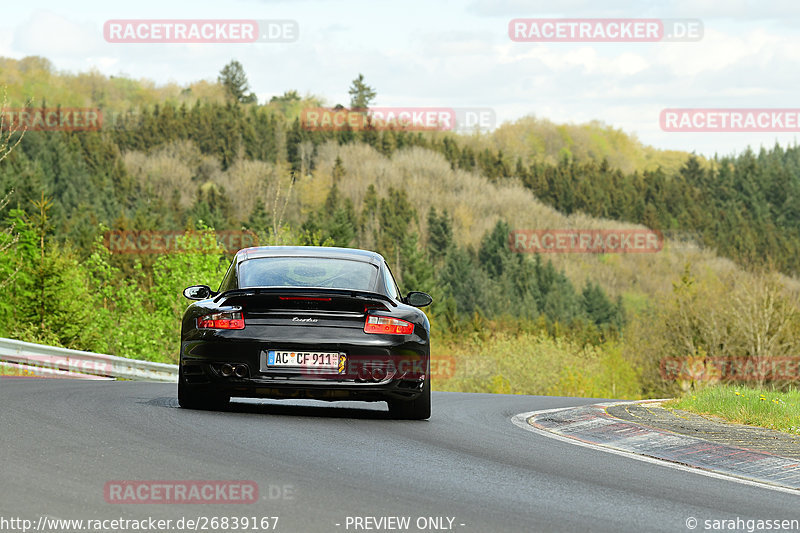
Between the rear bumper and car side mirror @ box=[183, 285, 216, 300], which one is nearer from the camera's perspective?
the rear bumper

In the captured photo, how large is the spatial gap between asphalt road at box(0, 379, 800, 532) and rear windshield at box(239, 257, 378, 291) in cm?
129

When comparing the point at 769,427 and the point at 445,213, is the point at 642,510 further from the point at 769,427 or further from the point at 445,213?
the point at 445,213

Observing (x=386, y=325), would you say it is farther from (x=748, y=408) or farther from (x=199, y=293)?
(x=748, y=408)

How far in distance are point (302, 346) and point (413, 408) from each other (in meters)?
1.47

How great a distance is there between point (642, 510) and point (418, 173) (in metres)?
164

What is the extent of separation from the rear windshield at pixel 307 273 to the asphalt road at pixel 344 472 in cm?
129

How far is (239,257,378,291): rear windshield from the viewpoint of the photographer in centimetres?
1105

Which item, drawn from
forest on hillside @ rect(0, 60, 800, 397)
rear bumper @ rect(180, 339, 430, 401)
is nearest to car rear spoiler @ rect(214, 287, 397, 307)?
rear bumper @ rect(180, 339, 430, 401)

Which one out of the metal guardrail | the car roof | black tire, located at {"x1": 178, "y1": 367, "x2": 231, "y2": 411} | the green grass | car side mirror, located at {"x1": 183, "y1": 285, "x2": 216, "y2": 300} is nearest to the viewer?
black tire, located at {"x1": 178, "y1": 367, "x2": 231, "y2": 411}

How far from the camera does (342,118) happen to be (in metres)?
194

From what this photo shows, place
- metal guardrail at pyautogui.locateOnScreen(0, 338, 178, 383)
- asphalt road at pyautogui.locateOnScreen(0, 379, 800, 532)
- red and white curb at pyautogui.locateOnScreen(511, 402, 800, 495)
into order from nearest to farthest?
asphalt road at pyautogui.locateOnScreen(0, 379, 800, 532) → red and white curb at pyautogui.locateOnScreen(511, 402, 800, 495) → metal guardrail at pyautogui.locateOnScreen(0, 338, 178, 383)

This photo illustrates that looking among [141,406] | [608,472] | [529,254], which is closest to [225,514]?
[608,472]

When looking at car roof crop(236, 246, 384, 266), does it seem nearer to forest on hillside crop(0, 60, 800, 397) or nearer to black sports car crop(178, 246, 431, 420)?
black sports car crop(178, 246, 431, 420)

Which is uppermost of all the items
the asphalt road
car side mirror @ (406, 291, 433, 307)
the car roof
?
the car roof
